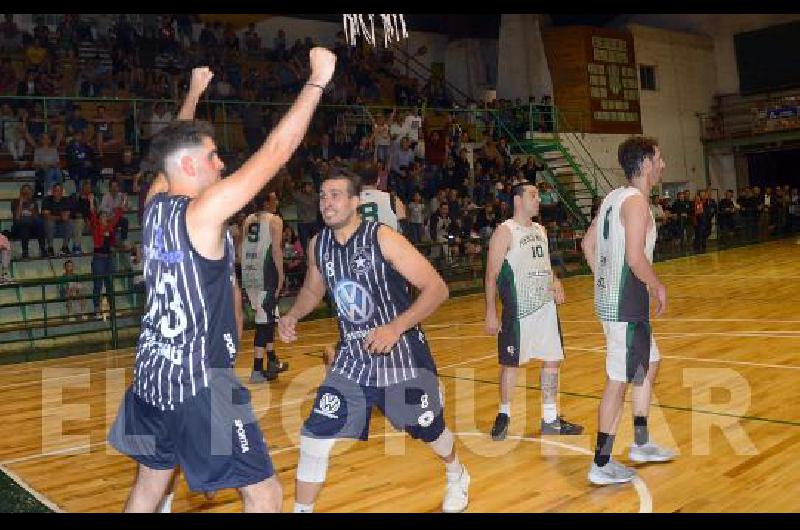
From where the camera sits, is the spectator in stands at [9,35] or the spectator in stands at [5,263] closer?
the spectator in stands at [5,263]

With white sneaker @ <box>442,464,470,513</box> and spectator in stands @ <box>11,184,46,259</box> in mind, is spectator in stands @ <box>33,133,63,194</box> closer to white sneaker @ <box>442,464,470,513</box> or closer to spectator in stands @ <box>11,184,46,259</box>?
spectator in stands @ <box>11,184,46,259</box>

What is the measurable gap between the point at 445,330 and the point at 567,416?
573cm

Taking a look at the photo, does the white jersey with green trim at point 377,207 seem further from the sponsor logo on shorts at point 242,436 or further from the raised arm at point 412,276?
the sponsor logo on shorts at point 242,436

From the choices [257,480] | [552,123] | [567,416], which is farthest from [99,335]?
[552,123]

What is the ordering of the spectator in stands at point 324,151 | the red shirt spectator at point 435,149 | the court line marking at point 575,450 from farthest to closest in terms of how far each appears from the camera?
1. the red shirt spectator at point 435,149
2. the spectator in stands at point 324,151
3. the court line marking at point 575,450

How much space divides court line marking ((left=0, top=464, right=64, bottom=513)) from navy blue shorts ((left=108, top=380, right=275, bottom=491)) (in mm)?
2245

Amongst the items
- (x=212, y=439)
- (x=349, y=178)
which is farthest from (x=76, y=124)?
(x=212, y=439)

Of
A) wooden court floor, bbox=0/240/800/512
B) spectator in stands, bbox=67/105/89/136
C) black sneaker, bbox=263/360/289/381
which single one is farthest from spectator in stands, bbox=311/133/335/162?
black sneaker, bbox=263/360/289/381

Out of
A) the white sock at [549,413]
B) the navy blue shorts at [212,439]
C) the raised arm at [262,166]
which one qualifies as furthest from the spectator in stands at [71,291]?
the raised arm at [262,166]

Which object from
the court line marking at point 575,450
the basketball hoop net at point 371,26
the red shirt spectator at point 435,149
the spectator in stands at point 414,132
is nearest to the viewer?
the court line marking at point 575,450

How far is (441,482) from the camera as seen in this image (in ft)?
16.8

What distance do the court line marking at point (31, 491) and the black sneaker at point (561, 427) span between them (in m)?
3.34

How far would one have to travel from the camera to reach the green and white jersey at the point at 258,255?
349 inches

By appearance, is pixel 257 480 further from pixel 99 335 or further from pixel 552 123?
pixel 552 123
